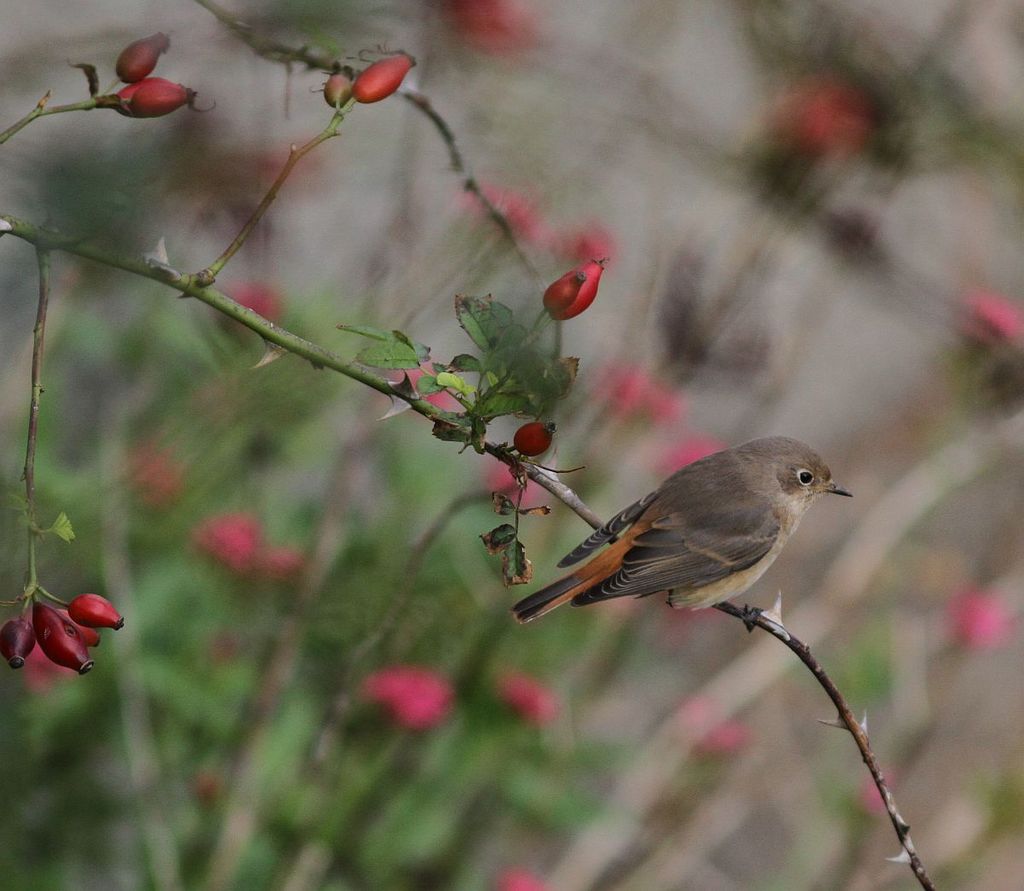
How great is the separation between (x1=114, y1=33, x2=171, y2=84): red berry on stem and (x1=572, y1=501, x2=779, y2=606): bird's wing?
3.84ft

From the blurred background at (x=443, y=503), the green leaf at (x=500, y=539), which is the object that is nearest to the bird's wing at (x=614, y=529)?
the blurred background at (x=443, y=503)

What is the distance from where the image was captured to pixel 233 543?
264 cm

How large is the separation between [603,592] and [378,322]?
0.81 meters

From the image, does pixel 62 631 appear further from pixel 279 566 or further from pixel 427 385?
pixel 279 566

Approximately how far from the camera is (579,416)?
3.04 metres

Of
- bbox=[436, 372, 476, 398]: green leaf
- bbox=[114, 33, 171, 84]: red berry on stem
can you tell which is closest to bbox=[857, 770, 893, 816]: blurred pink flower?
bbox=[436, 372, 476, 398]: green leaf

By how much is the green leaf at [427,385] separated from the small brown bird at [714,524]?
910 mm

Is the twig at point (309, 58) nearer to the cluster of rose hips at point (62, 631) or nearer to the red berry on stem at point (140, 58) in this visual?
the red berry on stem at point (140, 58)

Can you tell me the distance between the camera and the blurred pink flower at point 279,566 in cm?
269

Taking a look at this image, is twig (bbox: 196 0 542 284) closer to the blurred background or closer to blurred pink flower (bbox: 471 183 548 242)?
the blurred background

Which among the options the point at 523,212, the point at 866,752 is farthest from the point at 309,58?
the point at 523,212

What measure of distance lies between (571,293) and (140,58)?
1.26 ft

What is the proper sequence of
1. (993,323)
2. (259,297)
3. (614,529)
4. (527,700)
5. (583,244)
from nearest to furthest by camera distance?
(614,529)
(583,244)
(993,323)
(259,297)
(527,700)

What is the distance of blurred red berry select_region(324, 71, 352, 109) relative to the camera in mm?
1033
